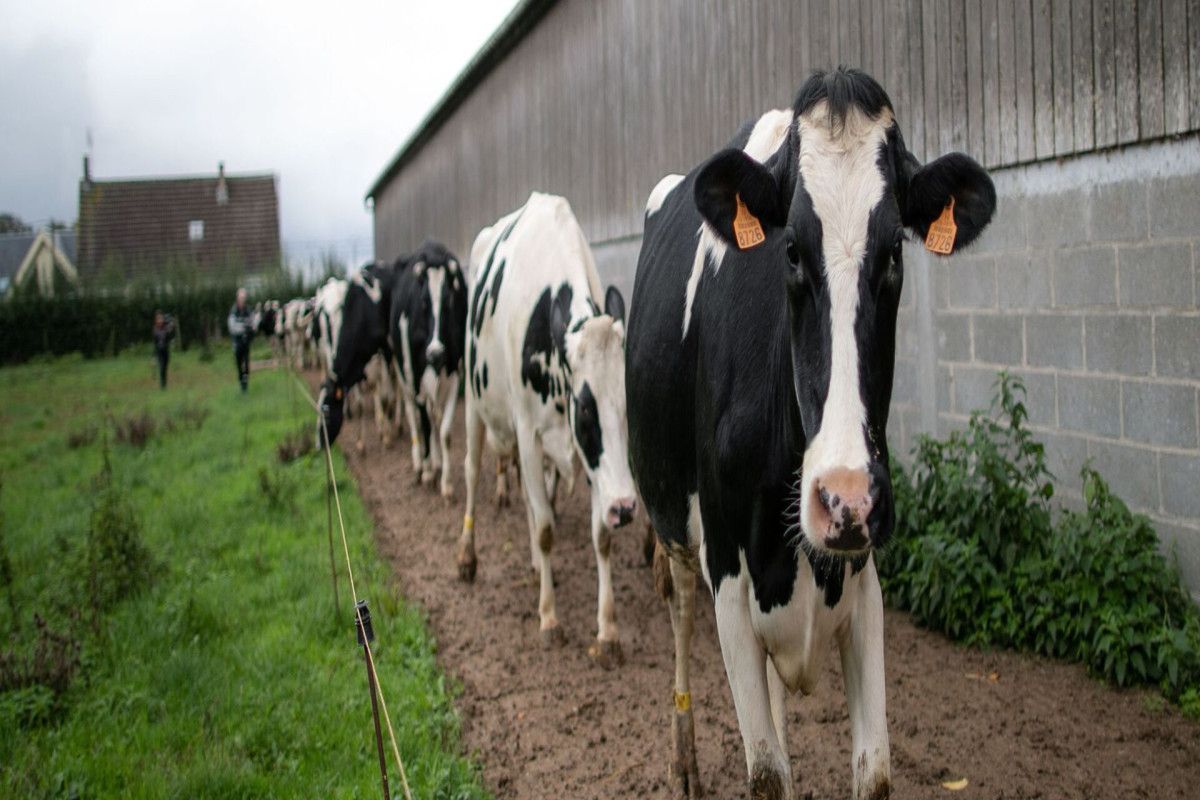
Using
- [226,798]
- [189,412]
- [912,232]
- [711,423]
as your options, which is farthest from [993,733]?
[189,412]

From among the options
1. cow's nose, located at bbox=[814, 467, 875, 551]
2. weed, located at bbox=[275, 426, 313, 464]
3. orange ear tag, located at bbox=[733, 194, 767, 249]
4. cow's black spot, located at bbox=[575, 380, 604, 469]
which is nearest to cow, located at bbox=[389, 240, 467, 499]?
weed, located at bbox=[275, 426, 313, 464]

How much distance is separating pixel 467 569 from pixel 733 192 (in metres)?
4.86

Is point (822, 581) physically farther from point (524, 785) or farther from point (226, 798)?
point (226, 798)

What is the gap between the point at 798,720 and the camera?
14.2ft

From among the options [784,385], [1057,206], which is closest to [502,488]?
[1057,206]

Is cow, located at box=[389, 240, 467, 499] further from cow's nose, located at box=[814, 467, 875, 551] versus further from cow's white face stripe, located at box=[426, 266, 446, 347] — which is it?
cow's nose, located at box=[814, 467, 875, 551]

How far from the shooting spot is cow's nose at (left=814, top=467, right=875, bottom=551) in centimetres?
196

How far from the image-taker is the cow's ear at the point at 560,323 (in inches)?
215

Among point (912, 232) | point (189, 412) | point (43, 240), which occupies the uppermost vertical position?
point (43, 240)

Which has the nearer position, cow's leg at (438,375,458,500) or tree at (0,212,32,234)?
cow's leg at (438,375,458,500)

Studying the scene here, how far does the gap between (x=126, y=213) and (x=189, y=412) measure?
3987 centimetres

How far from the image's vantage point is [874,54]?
21.2 feet

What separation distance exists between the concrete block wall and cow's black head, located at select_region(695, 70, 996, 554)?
2.38 metres

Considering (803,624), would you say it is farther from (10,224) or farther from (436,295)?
(10,224)
